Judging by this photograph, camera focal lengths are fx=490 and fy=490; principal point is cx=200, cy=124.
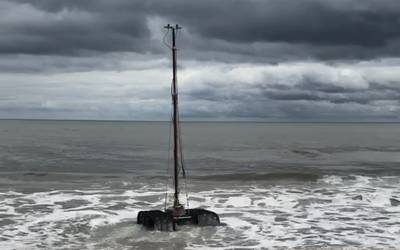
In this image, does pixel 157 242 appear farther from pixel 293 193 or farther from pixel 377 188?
pixel 377 188

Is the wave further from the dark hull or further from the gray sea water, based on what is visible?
the dark hull

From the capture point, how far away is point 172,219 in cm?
2195

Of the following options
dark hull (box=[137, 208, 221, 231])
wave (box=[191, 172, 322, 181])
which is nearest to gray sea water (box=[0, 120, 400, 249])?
wave (box=[191, 172, 322, 181])

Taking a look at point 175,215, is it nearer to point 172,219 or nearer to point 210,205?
point 172,219

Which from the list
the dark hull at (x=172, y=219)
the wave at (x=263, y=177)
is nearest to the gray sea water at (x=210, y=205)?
the wave at (x=263, y=177)

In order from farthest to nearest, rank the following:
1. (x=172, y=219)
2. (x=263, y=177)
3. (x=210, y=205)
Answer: (x=263, y=177)
(x=210, y=205)
(x=172, y=219)

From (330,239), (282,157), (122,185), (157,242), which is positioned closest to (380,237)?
(330,239)

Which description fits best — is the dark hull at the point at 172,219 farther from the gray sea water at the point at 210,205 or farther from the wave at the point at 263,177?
the wave at the point at 263,177

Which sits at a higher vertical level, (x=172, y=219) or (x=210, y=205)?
(x=172, y=219)

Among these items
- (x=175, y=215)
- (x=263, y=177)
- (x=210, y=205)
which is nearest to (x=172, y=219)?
(x=175, y=215)

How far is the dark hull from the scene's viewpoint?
21.7 meters

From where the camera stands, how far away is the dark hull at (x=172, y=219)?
71.2 ft

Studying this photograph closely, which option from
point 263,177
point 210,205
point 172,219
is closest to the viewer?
point 172,219

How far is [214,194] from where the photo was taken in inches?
1299
